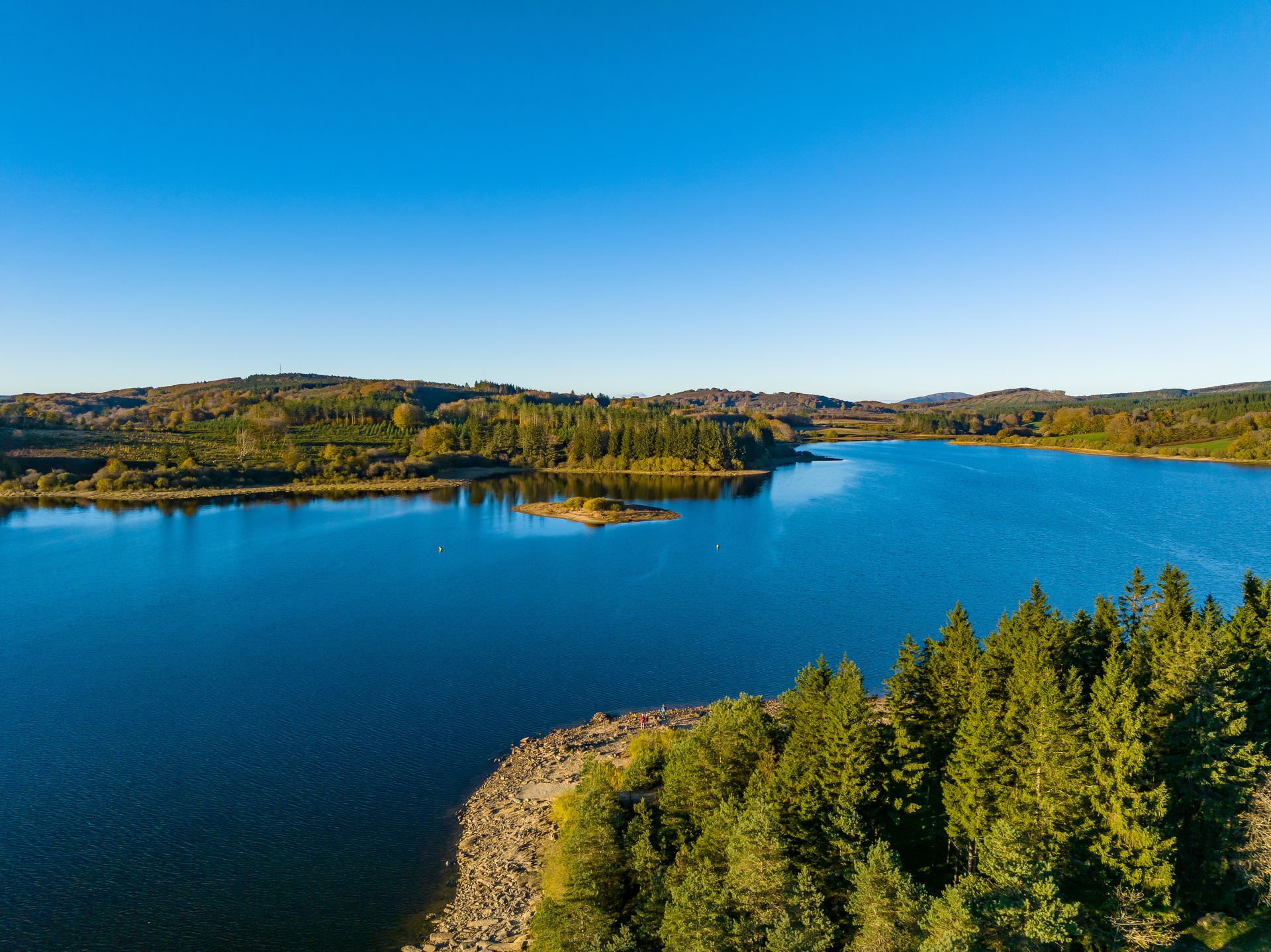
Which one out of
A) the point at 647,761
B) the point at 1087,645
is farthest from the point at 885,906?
the point at 1087,645

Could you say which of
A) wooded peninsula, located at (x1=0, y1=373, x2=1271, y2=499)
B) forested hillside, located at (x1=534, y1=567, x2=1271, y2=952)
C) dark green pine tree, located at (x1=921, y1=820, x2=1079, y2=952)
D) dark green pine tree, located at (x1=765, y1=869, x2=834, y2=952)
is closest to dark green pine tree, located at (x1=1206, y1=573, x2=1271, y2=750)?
forested hillside, located at (x1=534, y1=567, x2=1271, y2=952)

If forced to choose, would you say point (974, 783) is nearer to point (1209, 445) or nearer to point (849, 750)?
point (849, 750)

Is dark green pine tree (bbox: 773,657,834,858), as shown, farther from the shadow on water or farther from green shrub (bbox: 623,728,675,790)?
the shadow on water

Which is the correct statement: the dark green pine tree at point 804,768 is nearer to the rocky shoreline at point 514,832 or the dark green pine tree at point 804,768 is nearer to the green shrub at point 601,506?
the rocky shoreline at point 514,832

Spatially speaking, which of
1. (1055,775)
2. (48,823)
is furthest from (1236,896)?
(48,823)

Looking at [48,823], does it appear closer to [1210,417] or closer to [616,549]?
[616,549]

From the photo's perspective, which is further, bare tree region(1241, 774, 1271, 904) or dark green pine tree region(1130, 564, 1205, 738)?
dark green pine tree region(1130, 564, 1205, 738)

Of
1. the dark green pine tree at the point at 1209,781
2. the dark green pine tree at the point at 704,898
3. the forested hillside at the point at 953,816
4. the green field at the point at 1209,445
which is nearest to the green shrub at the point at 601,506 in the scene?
the forested hillside at the point at 953,816
